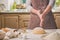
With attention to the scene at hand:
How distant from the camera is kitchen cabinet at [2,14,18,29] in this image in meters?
3.56

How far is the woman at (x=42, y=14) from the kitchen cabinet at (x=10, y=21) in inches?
30.7

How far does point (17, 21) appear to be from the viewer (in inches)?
140

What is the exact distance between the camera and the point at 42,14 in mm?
2842

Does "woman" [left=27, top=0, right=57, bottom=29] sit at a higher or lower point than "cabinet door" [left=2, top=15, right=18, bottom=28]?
higher

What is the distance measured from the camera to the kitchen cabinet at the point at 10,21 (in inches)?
140

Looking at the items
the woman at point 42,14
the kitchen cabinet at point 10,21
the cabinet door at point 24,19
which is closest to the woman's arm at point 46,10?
the woman at point 42,14

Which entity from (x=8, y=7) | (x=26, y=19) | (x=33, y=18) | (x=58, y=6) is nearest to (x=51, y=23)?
(x=33, y=18)

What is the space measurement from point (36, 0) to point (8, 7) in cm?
123

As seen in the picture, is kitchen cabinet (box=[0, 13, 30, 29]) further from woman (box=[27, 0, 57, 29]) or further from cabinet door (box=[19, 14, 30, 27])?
woman (box=[27, 0, 57, 29])

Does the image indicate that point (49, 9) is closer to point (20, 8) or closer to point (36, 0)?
point (36, 0)

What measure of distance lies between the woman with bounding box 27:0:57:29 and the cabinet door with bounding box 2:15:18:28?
0.78 meters

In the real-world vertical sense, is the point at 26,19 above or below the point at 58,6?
below

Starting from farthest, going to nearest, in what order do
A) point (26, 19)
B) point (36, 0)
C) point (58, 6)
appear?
point (58, 6), point (26, 19), point (36, 0)

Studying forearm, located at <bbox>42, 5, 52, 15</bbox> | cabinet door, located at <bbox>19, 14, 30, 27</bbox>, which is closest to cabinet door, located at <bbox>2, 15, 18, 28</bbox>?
cabinet door, located at <bbox>19, 14, 30, 27</bbox>
